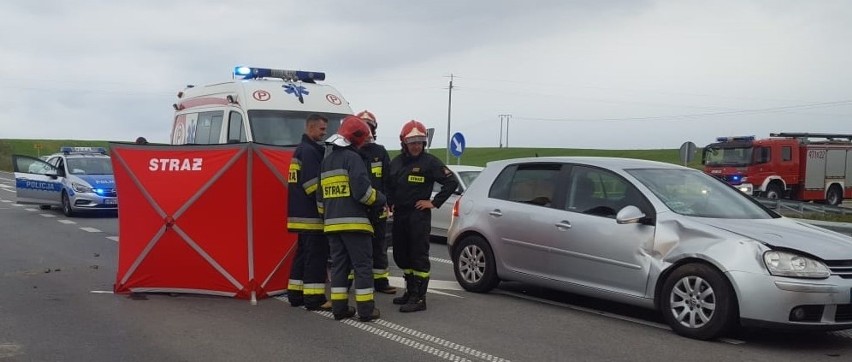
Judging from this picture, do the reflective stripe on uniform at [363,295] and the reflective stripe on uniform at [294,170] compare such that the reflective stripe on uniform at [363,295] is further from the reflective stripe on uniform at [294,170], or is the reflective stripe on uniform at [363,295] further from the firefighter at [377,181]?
the reflective stripe on uniform at [294,170]

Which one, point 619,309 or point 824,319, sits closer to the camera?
point 824,319

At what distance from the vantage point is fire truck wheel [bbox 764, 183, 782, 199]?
88.2 ft

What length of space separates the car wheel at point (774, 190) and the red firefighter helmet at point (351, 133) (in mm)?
23874

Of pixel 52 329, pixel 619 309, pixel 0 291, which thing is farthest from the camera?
pixel 0 291

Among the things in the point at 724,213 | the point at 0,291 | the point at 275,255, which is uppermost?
the point at 724,213

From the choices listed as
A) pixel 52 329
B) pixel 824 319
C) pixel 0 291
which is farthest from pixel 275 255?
pixel 824 319

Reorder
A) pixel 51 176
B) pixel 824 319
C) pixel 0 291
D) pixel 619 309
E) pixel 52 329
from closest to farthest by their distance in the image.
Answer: pixel 824 319, pixel 52 329, pixel 619 309, pixel 0 291, pixel 51 176

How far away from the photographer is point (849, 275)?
18.9 feet

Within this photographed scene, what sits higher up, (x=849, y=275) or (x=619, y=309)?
(x=849, y=275)

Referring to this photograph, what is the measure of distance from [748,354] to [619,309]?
1.75 m

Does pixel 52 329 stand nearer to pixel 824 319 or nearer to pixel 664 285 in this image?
Answer: pixel 664 285

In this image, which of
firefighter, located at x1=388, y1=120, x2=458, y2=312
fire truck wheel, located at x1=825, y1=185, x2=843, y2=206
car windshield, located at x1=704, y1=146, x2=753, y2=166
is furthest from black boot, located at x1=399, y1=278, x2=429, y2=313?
fire truck wheel, located at x1=825, y1=185, x2=843, y2=206

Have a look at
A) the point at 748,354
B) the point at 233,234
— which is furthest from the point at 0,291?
the point at 748,354

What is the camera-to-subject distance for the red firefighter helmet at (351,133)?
260 inches
